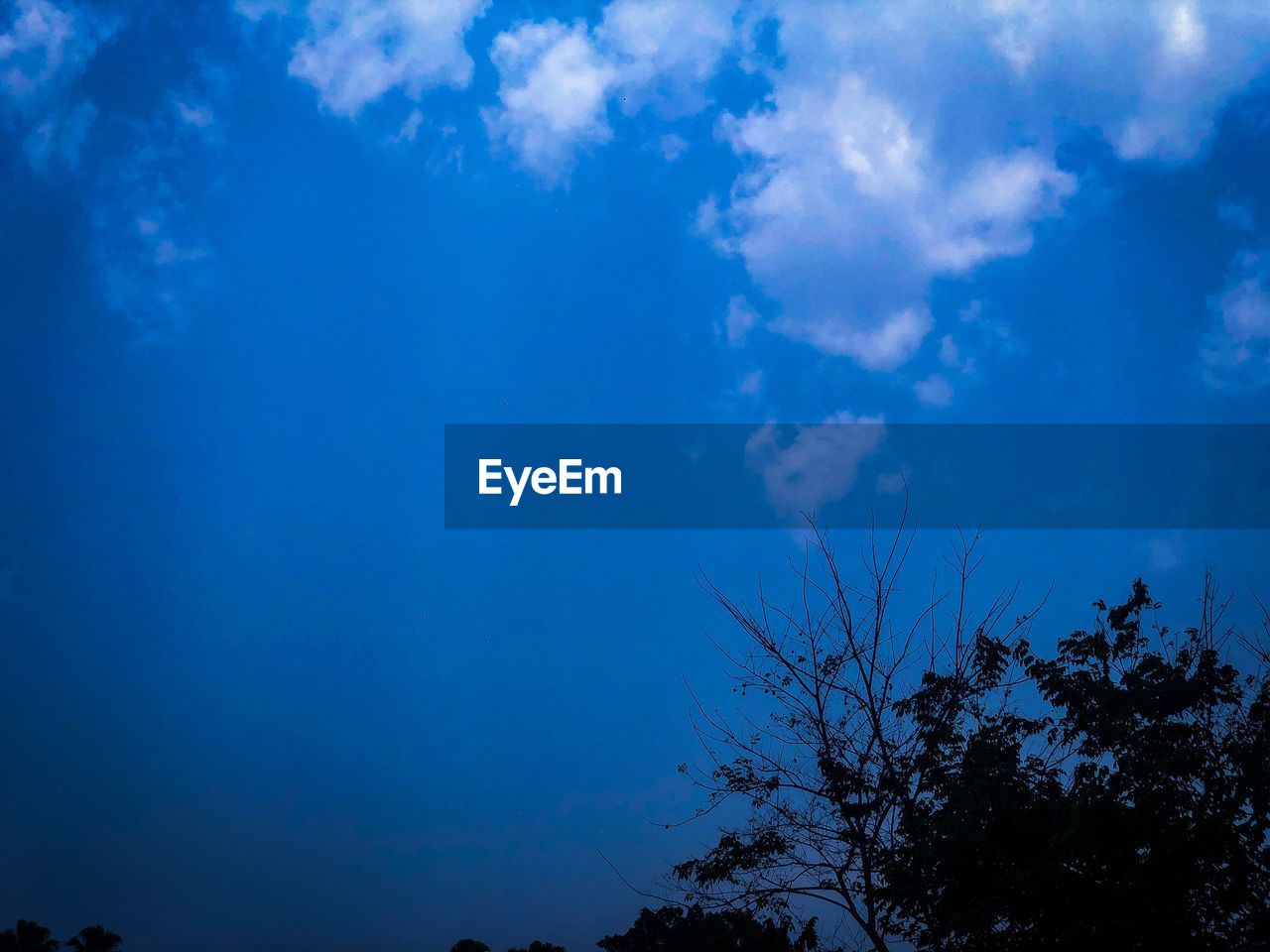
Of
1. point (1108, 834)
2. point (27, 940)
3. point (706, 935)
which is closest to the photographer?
point (1108, 834)

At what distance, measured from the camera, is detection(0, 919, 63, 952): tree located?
2528 cm

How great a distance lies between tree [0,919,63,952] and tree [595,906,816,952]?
16215 millimetres

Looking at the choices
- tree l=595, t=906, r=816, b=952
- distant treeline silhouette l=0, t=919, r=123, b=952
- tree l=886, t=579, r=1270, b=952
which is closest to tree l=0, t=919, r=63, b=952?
distant treeline silhouette l=0, t=919, r=123, b=952

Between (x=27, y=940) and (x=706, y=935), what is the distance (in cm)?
2101

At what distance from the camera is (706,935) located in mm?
15836

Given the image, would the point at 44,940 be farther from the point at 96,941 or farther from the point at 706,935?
the point at 706,935

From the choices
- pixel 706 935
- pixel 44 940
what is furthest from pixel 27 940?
pixel 706 935

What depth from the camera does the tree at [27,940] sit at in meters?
25.3

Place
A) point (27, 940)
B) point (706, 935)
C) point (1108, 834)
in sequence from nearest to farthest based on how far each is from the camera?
point (1108, 834), point (706, 935), point (27, 940)

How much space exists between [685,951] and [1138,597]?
12.7 m

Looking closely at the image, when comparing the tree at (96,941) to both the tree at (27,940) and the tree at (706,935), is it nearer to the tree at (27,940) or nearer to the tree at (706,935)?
the tree at (27,940)

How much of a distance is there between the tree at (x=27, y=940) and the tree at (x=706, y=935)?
1622 centimetres

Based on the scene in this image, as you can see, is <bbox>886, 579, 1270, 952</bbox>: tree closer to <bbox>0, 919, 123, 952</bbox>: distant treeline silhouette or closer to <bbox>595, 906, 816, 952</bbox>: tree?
<bbox>595, 906, 816, 952</bbox>: tree

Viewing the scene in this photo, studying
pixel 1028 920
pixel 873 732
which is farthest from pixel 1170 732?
pixel 873 732
